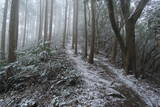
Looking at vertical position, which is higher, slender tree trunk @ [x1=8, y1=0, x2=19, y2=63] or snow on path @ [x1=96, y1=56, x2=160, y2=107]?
slender tree trunk @ [x1=8, y1=0, x2=19, y2=63]

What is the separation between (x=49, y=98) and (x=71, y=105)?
1214 millimetres

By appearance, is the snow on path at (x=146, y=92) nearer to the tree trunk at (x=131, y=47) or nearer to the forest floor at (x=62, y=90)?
the forest floor at (x=62, y=90)

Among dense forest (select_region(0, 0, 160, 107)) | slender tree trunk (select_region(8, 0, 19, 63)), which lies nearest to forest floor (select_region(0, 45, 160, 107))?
dense forest (select_region(0, 0, 160, 107))

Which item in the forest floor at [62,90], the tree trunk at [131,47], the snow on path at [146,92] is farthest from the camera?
the tree trunk at [131,47]

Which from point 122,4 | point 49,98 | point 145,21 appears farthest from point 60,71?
point 145,21

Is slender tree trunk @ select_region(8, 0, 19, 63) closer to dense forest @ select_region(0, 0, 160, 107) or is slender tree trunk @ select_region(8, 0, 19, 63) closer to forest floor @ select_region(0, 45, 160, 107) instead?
dense forest @ select_region(0, 0, 160, 107)

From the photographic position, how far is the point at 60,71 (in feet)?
27.1

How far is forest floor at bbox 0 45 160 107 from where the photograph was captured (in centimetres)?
539

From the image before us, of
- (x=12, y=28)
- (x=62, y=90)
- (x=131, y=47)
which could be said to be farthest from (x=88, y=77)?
(x=12, y=28)

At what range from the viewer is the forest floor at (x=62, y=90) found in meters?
5.39

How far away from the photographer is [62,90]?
6207 millimetres

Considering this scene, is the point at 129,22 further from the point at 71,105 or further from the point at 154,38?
the point at 71,105

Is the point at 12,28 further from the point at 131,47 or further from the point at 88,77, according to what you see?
the point at 131,47

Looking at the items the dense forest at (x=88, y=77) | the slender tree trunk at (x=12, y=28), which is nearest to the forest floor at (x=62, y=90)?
the dense forest at (x=88, y=77)
